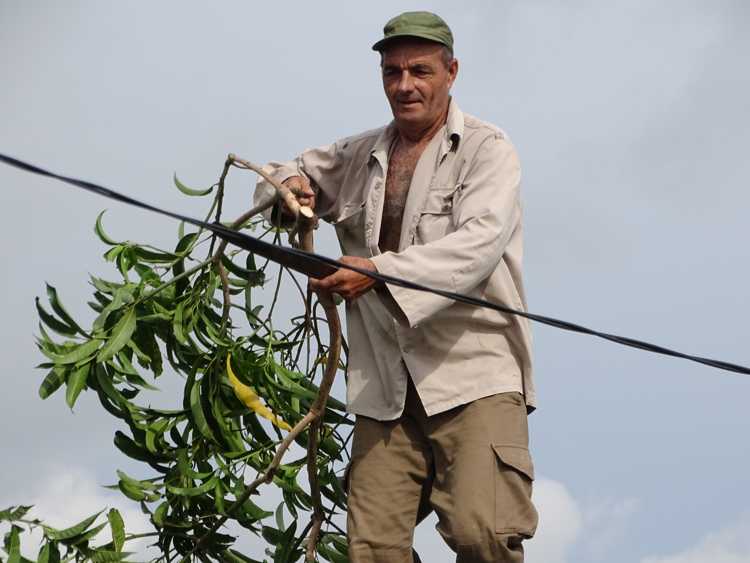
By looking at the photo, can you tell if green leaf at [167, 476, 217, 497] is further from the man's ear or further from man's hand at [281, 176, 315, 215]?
the man's ear

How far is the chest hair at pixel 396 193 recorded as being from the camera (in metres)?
5.53

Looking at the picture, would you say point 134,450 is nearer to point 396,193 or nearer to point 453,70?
point 396,193

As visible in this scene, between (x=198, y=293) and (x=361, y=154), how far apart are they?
0.81 metres

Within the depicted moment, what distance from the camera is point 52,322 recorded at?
18.9ft

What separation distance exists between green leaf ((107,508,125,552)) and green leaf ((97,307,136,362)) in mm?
520

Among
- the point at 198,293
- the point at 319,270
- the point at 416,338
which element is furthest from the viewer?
the point at 198,293

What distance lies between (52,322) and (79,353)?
0.50ft

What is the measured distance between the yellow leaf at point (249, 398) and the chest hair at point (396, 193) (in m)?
0.77

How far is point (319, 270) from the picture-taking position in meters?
5.03

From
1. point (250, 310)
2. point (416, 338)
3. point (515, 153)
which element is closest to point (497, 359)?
point (416, 338)

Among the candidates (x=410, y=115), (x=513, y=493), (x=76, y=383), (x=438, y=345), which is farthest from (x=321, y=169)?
(x=513, y=493)

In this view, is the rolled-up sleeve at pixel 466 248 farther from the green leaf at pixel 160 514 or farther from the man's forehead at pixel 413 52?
the green leaf at pixel 160 514

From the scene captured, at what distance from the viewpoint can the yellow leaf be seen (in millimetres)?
5953

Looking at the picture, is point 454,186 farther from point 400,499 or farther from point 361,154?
point 400,499
